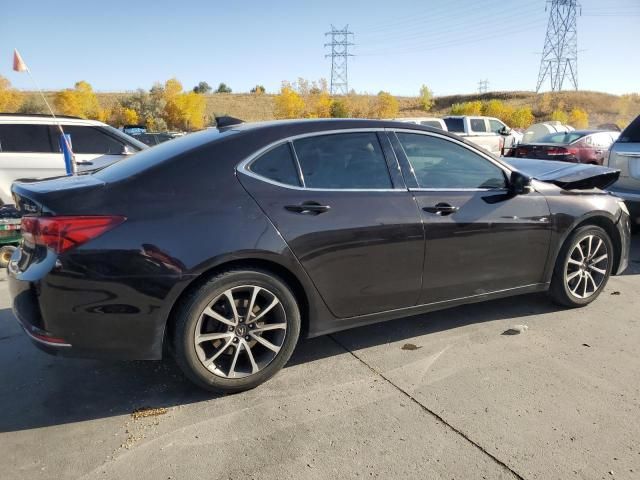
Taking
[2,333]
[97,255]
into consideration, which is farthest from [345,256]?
[2,333]

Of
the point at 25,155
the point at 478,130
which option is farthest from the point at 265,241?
the point at 478,130

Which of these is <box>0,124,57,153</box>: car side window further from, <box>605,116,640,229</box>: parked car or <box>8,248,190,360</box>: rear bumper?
<box>605,116,640,229</box>: parked car

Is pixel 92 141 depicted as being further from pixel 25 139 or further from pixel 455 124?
pixel 455 124

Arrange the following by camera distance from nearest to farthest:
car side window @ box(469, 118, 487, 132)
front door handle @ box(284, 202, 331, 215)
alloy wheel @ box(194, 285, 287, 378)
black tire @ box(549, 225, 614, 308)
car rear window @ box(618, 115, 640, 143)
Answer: alloy wheel @ box(194, 285, 287, 378)
front door handle @ box(284, 202, 331, 215)
black tire @ box(549, 225, 614, 308)
car rear window @ box(618, 115, 640, 143)
car side window @ box(469, 118, 487, 132)

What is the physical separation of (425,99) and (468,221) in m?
84.9

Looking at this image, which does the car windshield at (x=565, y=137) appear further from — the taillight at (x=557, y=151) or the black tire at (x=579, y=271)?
the black tire at (x=579, y=271)

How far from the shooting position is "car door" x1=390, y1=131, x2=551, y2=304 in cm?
347

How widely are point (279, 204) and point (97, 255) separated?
41.1 inches

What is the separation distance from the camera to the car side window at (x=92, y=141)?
8.23m

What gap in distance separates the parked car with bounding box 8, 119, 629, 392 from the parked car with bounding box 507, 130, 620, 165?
950cm

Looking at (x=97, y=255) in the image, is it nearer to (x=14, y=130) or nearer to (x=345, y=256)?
(x=345, y=256)

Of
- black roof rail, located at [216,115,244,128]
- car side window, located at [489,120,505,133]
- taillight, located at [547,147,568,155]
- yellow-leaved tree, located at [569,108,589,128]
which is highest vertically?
black roof rail, located at [216,115,244,128]

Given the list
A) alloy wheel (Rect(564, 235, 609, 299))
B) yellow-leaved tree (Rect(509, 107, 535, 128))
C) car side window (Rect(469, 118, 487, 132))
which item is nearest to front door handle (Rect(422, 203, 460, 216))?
alloy wheel (Rect(564, 235, 609, 299))

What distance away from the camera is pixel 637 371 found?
3.23 meters
